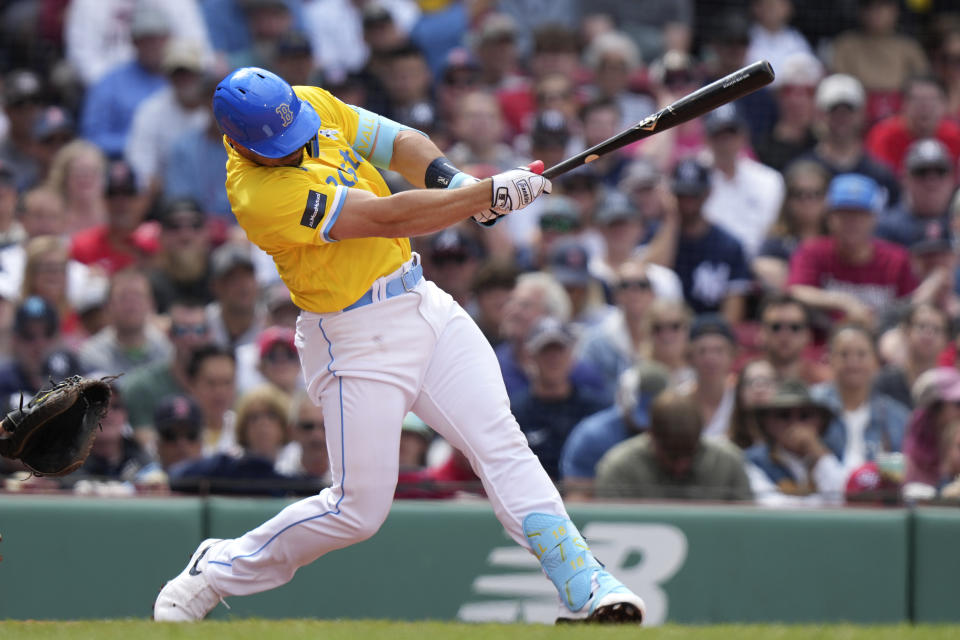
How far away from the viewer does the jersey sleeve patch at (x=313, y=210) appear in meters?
4.30

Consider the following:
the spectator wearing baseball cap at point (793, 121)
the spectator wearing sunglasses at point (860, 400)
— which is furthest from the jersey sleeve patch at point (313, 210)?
the spectator wearing baseball cap at point (793, 121)

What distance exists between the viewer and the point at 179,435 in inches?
262

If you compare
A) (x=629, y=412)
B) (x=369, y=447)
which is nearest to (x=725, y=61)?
(x=629, y=412)

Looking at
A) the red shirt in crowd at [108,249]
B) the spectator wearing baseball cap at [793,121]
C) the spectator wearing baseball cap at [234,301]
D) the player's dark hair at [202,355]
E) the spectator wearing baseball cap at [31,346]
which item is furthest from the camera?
the spectator wearing baseball cap at [793,121]

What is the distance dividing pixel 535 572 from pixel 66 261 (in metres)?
3.32

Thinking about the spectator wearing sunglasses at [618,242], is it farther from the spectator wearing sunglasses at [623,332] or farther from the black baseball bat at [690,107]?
the black baseball bat at [690,107]

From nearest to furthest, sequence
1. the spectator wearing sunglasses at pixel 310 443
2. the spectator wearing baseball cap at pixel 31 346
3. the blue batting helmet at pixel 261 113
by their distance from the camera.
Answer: the blue batting helmet at pixel 261 113 → the spectator wearing sunglasses at pixel 310 443 → the spectator wearing baseball cap at pixel 31 346

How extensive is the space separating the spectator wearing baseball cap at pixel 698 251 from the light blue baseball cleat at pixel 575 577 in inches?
173

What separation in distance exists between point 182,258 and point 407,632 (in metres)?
4.53

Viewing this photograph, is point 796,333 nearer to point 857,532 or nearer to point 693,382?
point 693,382

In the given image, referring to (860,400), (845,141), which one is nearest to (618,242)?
(860,400)

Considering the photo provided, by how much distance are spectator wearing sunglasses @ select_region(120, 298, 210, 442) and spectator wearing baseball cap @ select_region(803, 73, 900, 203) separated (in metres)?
4.50

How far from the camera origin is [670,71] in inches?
394

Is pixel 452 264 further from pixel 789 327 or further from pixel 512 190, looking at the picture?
pixel 512 190
